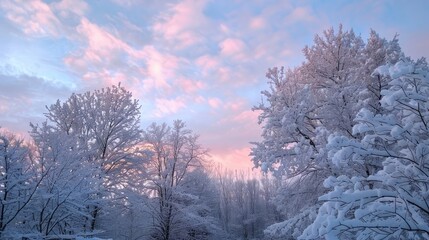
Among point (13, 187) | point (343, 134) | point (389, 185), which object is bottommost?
point (389, 185)

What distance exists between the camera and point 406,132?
4098mm

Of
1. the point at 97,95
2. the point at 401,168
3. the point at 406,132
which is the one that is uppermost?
the point at 97,95

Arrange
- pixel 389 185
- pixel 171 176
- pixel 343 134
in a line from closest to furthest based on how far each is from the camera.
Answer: pixel 389 185 → pixel 343 134 → pixel 171 176

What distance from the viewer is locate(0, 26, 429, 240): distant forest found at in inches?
153

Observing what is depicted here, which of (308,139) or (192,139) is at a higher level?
(192,139)

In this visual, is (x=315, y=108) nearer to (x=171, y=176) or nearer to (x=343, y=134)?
(x=343, y=134)

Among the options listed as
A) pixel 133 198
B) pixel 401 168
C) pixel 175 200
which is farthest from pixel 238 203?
pixel 401 168

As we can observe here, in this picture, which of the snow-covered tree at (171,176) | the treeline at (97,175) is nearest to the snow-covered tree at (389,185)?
the treeline at (97,175)

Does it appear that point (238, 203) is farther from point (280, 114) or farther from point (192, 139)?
point (280, 114)

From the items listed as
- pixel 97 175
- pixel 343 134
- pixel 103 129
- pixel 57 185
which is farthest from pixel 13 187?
pixel 343 134

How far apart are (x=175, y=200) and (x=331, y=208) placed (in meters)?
20.6

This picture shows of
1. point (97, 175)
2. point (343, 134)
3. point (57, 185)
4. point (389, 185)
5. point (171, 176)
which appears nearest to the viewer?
point (389, 185)

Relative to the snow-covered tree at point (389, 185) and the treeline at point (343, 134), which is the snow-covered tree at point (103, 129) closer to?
the treeline at point (343, 134)

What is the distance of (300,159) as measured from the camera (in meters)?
9.08
